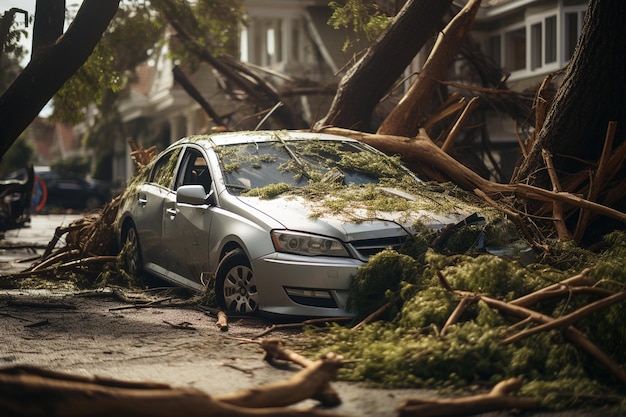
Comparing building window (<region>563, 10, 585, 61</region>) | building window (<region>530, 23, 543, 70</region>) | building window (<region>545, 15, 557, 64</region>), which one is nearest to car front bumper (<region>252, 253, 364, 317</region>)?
A: building window (<region>563, 10, 585, 61</region>)

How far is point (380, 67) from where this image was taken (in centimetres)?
1602

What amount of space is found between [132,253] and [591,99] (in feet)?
16.2

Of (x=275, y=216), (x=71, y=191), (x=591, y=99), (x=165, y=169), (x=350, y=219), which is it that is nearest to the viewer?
(x=350, y=219)

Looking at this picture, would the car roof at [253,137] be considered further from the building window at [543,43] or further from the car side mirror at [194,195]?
the building window at [543,43]

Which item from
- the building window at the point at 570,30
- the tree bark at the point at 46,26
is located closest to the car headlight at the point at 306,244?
the tree bark at the point at 46,26

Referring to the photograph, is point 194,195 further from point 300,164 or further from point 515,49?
point 515,49

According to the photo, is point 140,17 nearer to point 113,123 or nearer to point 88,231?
point 88,231

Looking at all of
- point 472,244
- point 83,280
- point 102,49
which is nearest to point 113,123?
point 102,49

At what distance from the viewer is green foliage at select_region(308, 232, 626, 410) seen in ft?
22.1

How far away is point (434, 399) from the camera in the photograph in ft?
20.1

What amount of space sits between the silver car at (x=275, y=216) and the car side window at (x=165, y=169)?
0.06ft

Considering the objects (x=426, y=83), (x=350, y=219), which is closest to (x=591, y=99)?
(x=426, y=83)

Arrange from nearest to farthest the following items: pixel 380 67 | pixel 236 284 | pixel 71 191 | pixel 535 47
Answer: pixel 236 284 < pixel 380 67 < pixel 535 47 < pixel 71 191

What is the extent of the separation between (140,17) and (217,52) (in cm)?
338
